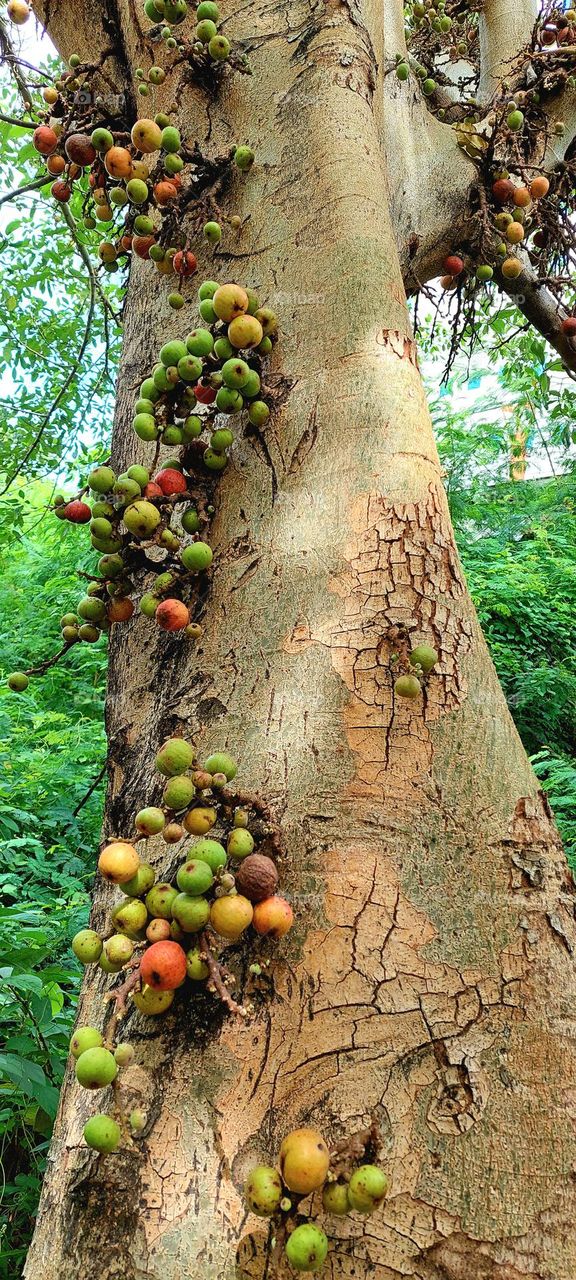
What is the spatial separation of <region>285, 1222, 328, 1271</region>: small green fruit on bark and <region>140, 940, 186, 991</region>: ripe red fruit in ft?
1.14

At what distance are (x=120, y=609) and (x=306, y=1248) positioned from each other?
1.18 m

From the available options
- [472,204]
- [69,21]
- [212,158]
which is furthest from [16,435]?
[212,158]

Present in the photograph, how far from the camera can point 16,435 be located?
607cm

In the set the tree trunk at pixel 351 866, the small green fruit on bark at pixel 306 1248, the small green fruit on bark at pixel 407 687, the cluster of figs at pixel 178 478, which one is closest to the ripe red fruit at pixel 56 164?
the tree trunk at pixel 351 866

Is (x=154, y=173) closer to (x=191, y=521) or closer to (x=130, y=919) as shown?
(x=191, y=521)

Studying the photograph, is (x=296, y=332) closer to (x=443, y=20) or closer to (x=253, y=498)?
(x=253, y=498)

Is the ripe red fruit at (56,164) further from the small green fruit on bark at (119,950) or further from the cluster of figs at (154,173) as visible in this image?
the small green fruit on bark at (119,950)

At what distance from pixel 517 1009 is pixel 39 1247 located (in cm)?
80

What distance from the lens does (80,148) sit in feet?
7.06

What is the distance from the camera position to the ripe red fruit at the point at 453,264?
3.41 m

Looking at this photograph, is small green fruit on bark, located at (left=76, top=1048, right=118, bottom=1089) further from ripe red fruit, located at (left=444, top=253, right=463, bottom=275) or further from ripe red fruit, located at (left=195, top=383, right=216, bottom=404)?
ripe red fruit, located at (left=444, top=253, right=463, bottom=275)

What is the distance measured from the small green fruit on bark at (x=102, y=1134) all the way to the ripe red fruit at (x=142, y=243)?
1.93 m

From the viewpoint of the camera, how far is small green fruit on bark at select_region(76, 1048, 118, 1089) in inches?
43.0

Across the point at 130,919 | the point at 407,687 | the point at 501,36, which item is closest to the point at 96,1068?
the point at 130,919
